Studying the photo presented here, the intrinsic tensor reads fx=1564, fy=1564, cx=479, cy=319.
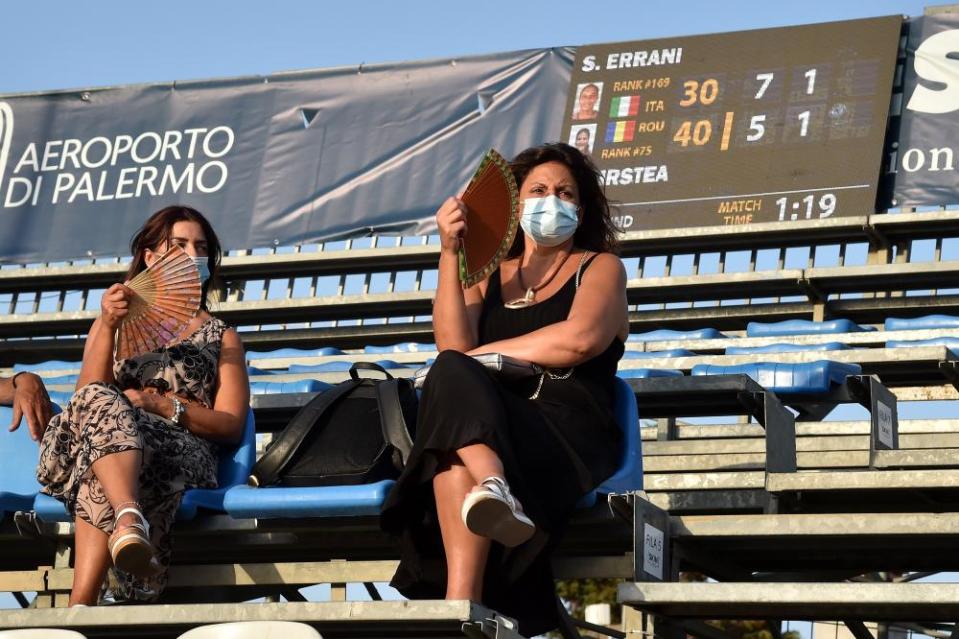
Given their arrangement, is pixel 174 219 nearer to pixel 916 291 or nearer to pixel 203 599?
pixel 203 599

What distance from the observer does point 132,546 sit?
10.6ft

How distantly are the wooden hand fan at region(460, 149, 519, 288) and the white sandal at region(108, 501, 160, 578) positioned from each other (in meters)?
0.93

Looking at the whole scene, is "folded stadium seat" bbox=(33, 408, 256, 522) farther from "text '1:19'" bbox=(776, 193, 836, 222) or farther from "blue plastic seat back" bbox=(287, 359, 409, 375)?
"text '1:19'" bbox=(776, 193, 836, 222)

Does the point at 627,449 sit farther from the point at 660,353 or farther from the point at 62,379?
the point at 62,379

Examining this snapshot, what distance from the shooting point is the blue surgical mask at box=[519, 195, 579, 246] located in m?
3.74

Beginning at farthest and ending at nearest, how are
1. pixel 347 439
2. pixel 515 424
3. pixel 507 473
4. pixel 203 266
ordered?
pixel 203 266, pixel 347 439, pixel 515 424, pixel 507 473

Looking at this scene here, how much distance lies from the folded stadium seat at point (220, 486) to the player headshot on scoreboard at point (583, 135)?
5.16 m

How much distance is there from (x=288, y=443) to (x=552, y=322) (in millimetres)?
674

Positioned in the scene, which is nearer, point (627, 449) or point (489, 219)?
point (627, 449)

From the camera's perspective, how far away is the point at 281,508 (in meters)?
3.47

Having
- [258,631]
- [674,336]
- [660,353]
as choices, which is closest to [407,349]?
[674,336]

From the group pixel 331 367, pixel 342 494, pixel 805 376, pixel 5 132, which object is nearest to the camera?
pixel 342 494

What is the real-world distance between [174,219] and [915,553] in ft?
6.70

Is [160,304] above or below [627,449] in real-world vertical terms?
above
